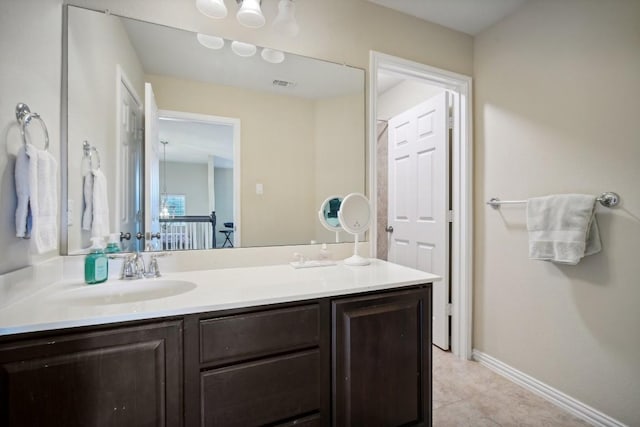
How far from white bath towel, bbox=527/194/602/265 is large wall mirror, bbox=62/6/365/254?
105cm

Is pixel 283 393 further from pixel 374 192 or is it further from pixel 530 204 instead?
pixel 530 204

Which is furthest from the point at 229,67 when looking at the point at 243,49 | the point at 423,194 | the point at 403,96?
the point at 403,96

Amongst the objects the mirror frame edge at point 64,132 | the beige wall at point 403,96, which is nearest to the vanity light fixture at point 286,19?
the mirror frame edge at point 64,132

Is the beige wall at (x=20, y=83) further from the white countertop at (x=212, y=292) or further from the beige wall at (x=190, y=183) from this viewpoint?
the beige wall at (x=190, y=183)

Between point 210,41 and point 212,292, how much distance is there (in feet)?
4.16

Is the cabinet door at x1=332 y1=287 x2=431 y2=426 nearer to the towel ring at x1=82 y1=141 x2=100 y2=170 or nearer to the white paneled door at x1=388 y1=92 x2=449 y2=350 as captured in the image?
the white paneled door at x1=388 y1=92 x2=449 y2=350

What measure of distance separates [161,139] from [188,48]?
48 cm

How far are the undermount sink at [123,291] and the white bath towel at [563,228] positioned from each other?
6.16 ft

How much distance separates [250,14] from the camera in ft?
4.62

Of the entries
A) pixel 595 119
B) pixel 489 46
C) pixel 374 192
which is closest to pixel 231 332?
pixel 374 192

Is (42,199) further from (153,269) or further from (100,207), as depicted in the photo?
(153,269)

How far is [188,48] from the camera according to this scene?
147cm

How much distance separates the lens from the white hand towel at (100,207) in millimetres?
1286

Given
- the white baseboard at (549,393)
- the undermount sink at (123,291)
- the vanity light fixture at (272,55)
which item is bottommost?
the white baseboard at (549,393)
